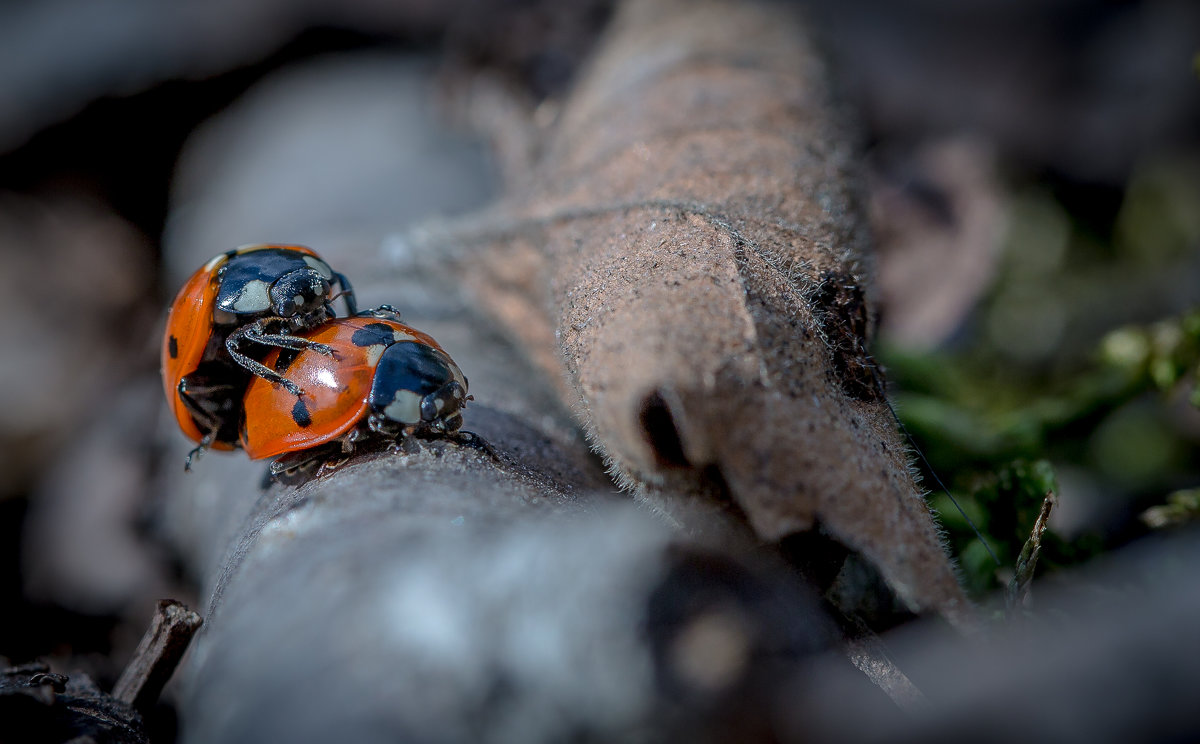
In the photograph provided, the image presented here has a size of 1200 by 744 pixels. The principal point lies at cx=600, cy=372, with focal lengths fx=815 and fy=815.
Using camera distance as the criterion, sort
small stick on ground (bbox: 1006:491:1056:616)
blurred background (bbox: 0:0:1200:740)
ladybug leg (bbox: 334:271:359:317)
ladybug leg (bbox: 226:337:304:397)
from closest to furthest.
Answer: small stick on ground (bbox: 1006:491:1056:616)
ladybug leg (bbox: 226:337:304:397)
ladybug leg (bbox: 334:271:359:317)
blurred background (bbox: 0:0:1200:740)

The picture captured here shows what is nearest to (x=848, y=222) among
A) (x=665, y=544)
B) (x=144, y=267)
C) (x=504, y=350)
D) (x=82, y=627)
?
(x=504, y=350)

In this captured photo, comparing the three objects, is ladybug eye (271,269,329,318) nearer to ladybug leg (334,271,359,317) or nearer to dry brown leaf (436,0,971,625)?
ladybug leg (334,271,359,317)

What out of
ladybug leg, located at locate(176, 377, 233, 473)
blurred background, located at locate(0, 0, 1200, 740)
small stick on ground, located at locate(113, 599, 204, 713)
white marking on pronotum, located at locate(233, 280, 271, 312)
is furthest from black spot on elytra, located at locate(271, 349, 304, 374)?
blurred background, located at locate(0, 0, 1200, 740)

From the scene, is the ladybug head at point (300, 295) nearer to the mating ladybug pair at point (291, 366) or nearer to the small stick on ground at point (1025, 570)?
the mating ladybug pair at point (291, 366)

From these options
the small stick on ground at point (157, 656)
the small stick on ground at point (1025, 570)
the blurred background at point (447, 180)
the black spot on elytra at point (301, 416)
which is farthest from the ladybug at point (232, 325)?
the small stick on ground at point (1025, 570)

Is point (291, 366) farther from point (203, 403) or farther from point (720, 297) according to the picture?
point (720, 297)

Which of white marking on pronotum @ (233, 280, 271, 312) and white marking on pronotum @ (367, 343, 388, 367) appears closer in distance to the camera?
white marking on pronotum @ (367, 343, 388, 367)

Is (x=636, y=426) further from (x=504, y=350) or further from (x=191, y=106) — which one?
(x=191, y=106)

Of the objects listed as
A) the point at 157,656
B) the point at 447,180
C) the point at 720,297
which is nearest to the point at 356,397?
the point at 157,656
